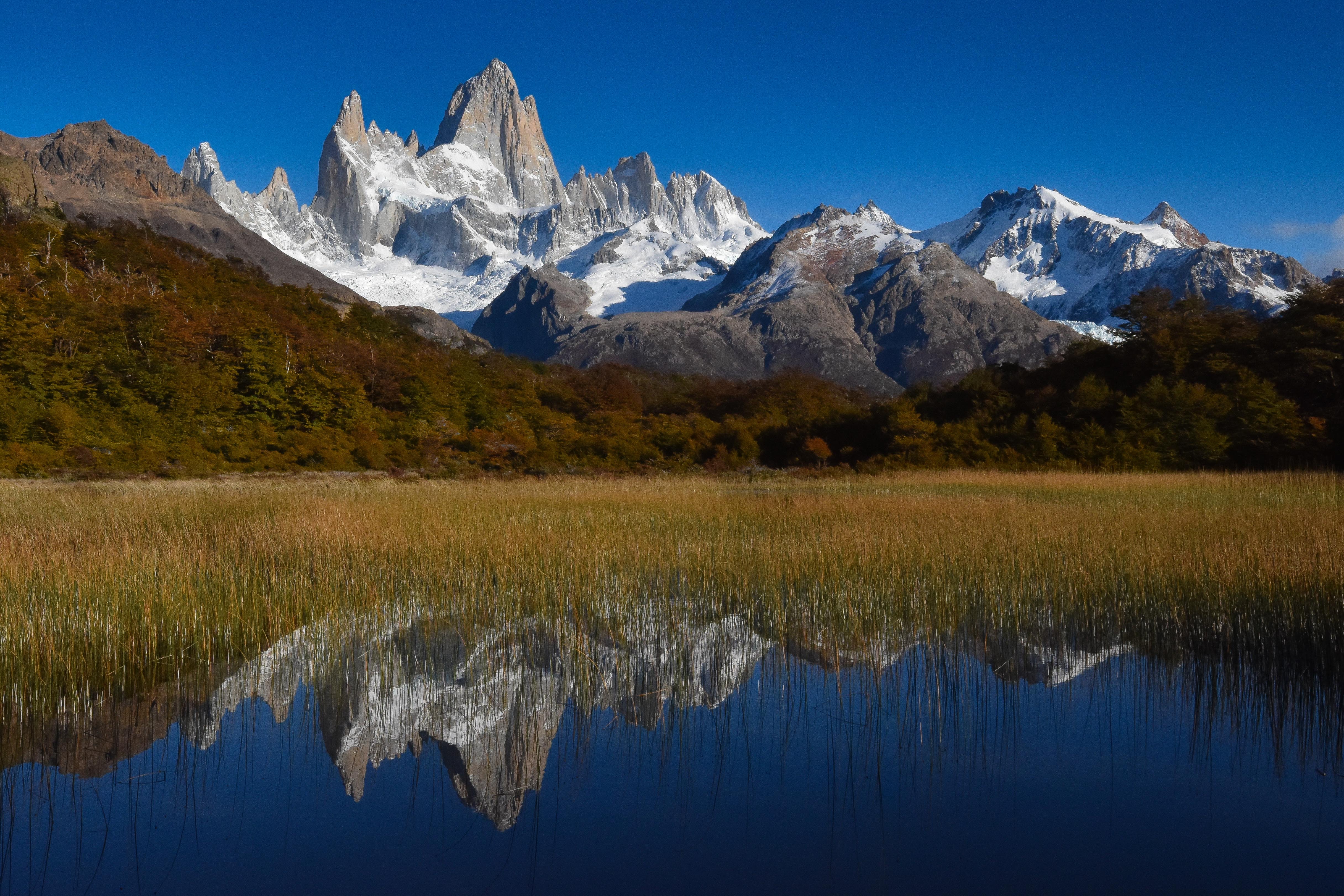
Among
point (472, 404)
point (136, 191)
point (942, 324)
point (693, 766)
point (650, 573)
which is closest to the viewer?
point (693, 766)

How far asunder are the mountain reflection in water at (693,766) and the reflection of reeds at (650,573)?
47 cm

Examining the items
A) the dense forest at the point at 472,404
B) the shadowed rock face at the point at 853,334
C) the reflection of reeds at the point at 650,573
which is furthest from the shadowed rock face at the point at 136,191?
the reflection of reeds at the point at 650,573

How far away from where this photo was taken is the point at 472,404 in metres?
32.8

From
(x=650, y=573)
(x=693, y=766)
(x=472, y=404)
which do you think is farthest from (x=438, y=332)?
(x=693, y=766)

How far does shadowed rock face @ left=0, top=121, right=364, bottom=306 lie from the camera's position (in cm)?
8406

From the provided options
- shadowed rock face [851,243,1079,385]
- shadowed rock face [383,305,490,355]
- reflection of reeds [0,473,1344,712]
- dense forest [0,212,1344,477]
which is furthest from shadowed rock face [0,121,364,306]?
shadowed rock face [851,243,1079,385]

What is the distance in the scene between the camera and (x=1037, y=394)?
91.9 ft

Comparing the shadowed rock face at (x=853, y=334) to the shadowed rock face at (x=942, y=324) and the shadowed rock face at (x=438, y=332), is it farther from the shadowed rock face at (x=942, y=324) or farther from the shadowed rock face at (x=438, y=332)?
the shadowed rock face at (x=438, y=332)

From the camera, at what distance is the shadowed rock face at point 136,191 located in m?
84.1

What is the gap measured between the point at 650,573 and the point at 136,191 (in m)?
114

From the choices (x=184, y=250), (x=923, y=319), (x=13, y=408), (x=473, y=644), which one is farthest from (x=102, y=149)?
(x=923, y=319)

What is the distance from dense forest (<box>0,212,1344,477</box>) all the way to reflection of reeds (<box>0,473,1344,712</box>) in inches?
485

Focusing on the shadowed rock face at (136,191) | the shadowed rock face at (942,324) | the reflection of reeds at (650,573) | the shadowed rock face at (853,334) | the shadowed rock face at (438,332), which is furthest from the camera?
the shadowed rock face at (942,324)

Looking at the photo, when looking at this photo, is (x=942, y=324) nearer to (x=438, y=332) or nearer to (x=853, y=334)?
(x=853, y=334)
